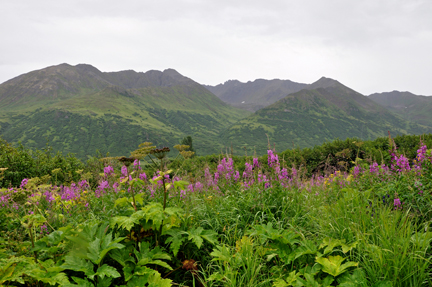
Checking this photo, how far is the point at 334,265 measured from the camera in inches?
111

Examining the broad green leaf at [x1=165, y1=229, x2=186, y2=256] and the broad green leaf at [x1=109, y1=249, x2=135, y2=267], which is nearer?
the broad green leaf at [x1=109, y1=249, x2=135, y2=267]

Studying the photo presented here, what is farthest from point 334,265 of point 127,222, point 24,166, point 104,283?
point 24,166

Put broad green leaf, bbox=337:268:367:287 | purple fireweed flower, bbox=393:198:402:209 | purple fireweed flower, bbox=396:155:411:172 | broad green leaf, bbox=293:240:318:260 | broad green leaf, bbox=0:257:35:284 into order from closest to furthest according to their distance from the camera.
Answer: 1. broad green leaf, bbox=0:257:35:284
2. broad green leaf, bbox=337:268:367:287
3. broad green leaf, bbox=293:240:318:260
4. purple fireweed flower, bbox=393:198:402:209
5. purple fireweed flower, bbox=396:155:411:172

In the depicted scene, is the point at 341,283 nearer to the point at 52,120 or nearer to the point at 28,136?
the point at 28,136

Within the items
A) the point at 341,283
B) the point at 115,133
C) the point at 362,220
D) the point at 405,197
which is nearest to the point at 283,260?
the point at 341,283

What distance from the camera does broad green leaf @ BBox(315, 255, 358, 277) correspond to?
2721 mm

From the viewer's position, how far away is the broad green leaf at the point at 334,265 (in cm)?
272

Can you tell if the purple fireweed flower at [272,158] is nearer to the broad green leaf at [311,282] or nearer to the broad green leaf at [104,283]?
the broad green leaf at [311,282]

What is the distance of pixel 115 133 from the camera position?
19050 centimetres

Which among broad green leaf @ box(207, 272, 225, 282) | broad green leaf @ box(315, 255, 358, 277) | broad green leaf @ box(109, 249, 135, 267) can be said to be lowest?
broad green leaf @ box(207, 272, 225, 282)

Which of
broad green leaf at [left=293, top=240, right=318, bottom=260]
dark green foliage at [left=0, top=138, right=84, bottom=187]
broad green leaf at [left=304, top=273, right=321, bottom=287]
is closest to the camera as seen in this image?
broad green leaf at [left=304, top=273, right=321, bottom=287]

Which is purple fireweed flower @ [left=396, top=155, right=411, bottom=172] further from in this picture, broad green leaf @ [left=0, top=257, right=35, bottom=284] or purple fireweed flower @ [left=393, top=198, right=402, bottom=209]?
broad green leaf @ [left=0, top=257, right=35, bottom=284]

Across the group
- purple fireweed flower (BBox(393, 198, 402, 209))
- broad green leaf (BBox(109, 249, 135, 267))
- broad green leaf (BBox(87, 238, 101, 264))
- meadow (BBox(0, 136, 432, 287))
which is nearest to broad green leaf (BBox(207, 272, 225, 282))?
meadow (BBox(0, 136, 432, 287))

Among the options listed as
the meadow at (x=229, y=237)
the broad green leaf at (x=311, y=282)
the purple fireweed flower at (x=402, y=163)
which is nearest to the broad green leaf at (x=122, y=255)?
the meadow at (x=229, y=237)
